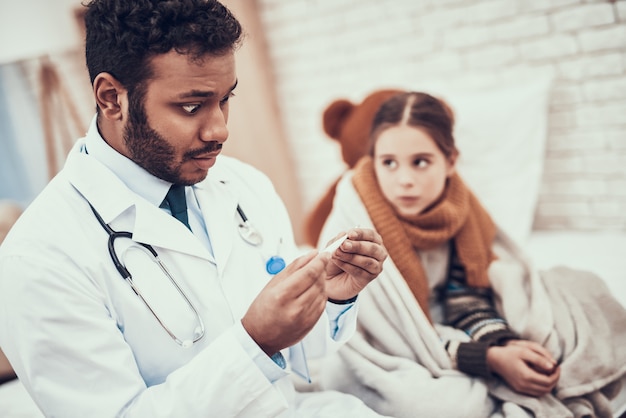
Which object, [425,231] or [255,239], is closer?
[255,239]

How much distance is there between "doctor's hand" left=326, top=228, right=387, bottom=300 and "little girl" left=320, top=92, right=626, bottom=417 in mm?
282

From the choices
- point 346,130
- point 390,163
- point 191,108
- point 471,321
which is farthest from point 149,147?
point 346,130

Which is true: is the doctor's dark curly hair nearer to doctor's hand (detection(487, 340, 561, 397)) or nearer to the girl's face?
the girl's face

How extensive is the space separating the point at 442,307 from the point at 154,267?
3.01ft

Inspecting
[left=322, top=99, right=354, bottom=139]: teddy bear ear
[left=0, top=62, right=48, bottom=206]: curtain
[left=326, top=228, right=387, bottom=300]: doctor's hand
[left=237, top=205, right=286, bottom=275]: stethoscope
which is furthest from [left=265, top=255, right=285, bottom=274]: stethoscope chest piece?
[left=0, top=62, right=48, bottom=206]: curtain

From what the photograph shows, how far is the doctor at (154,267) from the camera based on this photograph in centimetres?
96

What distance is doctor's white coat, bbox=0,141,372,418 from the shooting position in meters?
0.96

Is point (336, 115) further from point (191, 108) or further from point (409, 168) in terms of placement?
point (191, 108)

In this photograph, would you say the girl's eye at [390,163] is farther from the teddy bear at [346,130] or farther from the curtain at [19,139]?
the curtain at [19,139]

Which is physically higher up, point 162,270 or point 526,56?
point 526,56

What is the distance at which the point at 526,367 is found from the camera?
1.35 m

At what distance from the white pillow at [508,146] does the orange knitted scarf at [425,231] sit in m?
0.54

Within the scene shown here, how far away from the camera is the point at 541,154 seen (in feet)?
7.11

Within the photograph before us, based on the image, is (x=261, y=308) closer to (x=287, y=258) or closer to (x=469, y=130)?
(x=287, y=258)
